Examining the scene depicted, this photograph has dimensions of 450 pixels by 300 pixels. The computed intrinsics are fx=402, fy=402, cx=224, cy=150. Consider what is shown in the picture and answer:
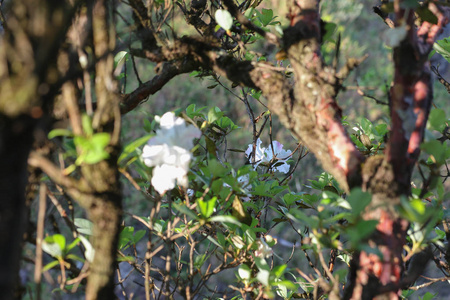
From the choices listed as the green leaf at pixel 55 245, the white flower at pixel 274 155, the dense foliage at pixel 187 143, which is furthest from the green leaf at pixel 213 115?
the green leaf at pixel 55 245

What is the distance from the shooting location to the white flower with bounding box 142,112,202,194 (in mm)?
534

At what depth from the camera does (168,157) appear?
539 millimetres

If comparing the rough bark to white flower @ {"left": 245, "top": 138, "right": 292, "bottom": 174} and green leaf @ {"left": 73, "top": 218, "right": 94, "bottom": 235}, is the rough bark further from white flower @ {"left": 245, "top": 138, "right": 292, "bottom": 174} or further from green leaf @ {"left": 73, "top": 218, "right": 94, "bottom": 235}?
white flower @ {"left": 245, "top": 138, "right": 292, "bottom": 174}

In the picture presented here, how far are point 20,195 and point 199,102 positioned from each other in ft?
9.93

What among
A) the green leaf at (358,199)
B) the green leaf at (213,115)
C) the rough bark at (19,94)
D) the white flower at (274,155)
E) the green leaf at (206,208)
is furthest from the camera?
the white flower at (274,155)

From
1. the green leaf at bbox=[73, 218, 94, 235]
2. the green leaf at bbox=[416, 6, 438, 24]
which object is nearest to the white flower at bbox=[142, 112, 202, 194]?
the green leaf at bbox=[73, 218, 94, 235]

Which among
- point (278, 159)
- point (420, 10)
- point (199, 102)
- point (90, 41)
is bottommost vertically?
A: point (199, 102)

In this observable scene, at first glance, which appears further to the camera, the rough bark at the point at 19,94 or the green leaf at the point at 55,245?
the green leaf at the point at 55,245

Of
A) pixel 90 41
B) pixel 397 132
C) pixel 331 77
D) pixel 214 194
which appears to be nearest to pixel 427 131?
pixel 397 132

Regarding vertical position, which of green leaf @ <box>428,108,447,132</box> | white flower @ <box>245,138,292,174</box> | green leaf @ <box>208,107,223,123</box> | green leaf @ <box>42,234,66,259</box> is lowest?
white flower @ <box>245,138,292,174</box>

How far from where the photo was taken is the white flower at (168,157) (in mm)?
534

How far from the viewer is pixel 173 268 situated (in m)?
2.64

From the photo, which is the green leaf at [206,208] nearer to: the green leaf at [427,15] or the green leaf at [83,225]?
the green leaf at [83,225]

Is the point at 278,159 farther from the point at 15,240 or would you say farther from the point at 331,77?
the point at 15,240
